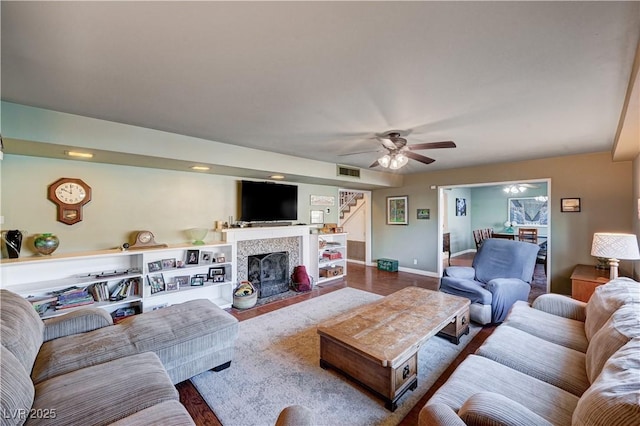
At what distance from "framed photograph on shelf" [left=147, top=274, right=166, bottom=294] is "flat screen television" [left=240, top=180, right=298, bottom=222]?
4.60 feet

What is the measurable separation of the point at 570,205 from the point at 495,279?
210 cm

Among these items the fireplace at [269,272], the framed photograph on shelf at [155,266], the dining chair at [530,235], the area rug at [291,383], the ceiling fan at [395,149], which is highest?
the ceiling fan at [395,149]

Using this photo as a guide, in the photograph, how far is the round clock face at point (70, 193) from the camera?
9.59 ft

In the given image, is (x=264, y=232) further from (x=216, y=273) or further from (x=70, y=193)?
(x=70, y=193)

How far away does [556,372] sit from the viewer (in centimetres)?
162

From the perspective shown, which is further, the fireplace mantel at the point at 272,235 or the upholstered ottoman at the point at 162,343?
the fireplace mantel at the point at 272,235

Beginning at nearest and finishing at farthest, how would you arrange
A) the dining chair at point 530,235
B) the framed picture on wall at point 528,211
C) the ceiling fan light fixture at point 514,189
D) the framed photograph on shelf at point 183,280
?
1. the framed photograph on shelf at point 183,280
2. the dining chair at point 530,235
3. the ceiling fan light fixture at point 514,189
4. the framed picture on wall at point 528,211

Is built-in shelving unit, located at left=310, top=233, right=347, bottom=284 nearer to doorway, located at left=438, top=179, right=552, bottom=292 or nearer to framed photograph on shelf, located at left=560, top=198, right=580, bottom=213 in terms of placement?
doorway, located at left=438, top=179, right=552, bottom=292

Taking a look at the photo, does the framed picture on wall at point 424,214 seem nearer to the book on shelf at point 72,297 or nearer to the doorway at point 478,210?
the doorway at point 478,210

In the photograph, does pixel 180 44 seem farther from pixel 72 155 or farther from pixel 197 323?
pixel 72 155

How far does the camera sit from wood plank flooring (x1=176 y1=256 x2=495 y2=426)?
1901 mm

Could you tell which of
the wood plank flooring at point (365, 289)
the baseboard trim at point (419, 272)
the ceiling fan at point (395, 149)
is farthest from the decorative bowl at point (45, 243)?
the baseboard trim at point (419, 272)

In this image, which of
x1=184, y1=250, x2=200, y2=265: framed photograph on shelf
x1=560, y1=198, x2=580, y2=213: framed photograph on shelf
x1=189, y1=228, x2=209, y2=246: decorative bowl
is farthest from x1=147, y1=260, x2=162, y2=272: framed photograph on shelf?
x1=560, y1=198, x2=580, y2=213: framed photograph on shelf

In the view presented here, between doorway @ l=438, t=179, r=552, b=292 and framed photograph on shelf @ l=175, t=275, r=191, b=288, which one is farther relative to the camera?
doorway @ l=438, t=179, r=552, b=292
